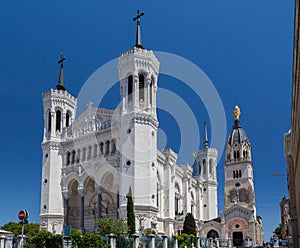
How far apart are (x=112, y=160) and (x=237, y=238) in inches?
1179

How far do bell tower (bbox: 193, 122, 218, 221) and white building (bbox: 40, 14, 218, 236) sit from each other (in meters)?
20.9

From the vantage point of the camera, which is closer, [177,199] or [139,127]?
[139,127]

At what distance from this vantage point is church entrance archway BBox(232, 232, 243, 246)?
65.5 m

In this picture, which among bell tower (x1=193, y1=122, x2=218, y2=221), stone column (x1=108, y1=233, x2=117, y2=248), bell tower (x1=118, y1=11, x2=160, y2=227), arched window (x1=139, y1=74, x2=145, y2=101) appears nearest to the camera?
stone column (x1=108, y1=233, x2=117, y2=248)

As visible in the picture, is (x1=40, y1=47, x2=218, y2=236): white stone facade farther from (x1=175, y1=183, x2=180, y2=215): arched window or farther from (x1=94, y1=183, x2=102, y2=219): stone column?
(x1=175, y1=183, x2=180, y2=215): arched window

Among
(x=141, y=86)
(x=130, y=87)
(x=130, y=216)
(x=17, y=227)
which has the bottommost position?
(x=17, y=227)

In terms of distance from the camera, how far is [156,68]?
5066 centimetres

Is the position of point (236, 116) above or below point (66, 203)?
above

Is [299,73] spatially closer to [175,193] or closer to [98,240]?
[98,240]

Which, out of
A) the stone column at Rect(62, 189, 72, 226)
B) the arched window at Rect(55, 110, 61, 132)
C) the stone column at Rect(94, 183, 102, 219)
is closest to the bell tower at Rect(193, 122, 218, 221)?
the stone column at Rect(62, 189, 72, 226)

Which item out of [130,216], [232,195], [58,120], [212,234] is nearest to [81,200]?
[130,216]

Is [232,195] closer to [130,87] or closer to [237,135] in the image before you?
[237,135]

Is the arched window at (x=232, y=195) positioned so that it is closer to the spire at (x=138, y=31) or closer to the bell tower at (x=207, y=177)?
the bell tower at (x=207, y=177)

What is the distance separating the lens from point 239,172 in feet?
249
